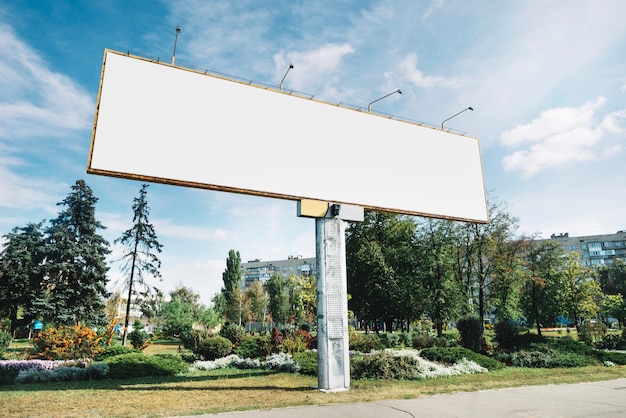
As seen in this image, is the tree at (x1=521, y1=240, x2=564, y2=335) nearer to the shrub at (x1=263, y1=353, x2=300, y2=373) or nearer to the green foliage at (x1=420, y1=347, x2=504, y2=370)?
the green foliage at (x1=420, y1=347, x2=504, y2=370)

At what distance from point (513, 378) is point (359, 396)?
678 cm

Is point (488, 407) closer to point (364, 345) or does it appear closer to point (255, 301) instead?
point (364, 345)

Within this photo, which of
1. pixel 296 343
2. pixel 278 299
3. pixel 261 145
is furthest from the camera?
pixel 278 299

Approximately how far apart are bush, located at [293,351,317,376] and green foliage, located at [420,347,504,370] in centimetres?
522

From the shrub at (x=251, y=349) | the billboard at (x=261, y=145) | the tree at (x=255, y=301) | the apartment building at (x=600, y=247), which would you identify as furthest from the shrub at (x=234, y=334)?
the apartment building at (x=600, y=247)

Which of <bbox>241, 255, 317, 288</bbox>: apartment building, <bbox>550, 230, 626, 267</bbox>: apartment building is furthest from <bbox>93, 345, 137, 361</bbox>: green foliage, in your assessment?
<bbox>550, 230, 626, 267</bbox>: apartment building

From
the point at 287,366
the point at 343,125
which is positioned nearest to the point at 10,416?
the point at 287,366

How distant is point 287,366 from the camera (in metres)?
14.8

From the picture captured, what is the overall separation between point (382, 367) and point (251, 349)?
7969mm

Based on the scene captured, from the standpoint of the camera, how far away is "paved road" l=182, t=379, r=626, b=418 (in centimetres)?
763

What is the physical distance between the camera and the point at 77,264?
3578 centimetres

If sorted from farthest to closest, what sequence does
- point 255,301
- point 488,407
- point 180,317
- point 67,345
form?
point 255,301 → point 180,317 → point 67,345 → point 488,407

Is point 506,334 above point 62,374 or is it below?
above

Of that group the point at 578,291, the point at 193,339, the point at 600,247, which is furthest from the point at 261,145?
the point at 600,247
